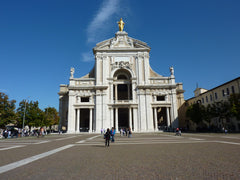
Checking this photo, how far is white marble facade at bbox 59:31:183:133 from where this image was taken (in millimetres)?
43469

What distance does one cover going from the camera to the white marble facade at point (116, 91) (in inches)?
1711

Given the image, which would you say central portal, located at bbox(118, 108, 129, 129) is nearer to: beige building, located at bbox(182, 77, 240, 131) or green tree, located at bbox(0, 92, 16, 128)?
beige building, located at bbox(182, 77, 240, 131)

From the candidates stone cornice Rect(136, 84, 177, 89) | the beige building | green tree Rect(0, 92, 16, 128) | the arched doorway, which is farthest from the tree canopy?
the beige building

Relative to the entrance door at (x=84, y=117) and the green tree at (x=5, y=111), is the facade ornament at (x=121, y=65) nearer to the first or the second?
the entrance door at (x=84, y=117)

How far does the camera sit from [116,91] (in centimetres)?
4591

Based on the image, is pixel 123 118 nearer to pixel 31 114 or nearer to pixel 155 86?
pixel 155 86

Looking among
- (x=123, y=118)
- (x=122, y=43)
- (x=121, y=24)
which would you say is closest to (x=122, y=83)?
(x=123, y=118)

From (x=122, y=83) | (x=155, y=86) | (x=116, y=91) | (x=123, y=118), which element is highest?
(x=122, y=83)

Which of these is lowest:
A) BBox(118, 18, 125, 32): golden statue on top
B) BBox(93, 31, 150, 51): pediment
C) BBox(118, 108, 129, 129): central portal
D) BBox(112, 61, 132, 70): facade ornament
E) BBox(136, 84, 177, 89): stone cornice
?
BBox(118, 108, 129, 129): central portal

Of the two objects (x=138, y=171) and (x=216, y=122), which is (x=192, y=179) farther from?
(x=216, y=122)

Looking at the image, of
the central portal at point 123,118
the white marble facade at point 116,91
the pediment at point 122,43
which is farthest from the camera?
the central portal at point 123,118

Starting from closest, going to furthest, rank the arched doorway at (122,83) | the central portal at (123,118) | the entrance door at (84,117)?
the arched doorway at (122,83) < the entrance door at (84,117) < the central portal at (123,118)

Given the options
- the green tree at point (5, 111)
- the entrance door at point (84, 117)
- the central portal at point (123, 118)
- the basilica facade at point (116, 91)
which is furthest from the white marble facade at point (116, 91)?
the green tree at point (5, 111)

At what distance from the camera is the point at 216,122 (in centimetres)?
4084
